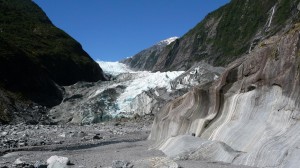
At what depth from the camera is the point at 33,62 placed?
7150cm

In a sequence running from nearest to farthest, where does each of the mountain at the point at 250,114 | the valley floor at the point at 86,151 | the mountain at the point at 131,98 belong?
1. the mountain at the point at 250,114
2. the valley floor at the point at 86,151
3. the mountain at the point at 131,98

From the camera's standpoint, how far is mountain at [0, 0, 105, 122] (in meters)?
58.5

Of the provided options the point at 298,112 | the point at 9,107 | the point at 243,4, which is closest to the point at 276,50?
the point at 298,112

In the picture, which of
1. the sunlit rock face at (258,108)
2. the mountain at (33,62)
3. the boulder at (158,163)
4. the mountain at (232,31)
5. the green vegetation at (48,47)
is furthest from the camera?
the mountain at (232,31)

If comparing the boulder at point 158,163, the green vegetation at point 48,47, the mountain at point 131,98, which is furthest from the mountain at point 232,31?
the boulder at point 158,163

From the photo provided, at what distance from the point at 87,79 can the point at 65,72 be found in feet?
27.3

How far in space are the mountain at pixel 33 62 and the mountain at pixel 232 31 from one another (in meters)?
32.3

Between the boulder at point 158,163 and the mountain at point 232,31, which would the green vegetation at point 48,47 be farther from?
the boulder at point 158,163

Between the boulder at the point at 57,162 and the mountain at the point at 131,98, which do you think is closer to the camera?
the boulder at the point at 57,162

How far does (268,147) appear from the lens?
46.6 ft

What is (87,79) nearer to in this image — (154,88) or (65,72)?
(65,72)

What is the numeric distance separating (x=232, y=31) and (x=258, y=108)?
350 ft

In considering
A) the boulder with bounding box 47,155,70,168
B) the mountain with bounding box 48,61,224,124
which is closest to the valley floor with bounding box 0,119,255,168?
the boulder with bounding box 47,155,70,168

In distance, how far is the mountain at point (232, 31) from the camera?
328 ft
